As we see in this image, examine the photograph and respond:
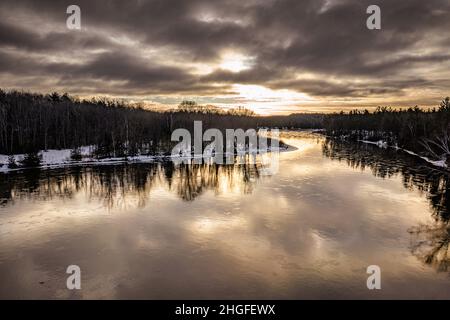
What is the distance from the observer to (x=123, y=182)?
3875cm

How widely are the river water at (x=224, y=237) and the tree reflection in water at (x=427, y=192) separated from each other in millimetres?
140

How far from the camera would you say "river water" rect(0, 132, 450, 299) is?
14.5 m

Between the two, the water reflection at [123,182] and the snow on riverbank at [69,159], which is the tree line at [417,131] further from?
the snow on riverbank at [69,159]

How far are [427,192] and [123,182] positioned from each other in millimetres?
34366

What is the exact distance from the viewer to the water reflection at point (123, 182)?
3209cm

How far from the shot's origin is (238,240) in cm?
2002

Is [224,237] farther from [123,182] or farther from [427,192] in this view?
[427,192]

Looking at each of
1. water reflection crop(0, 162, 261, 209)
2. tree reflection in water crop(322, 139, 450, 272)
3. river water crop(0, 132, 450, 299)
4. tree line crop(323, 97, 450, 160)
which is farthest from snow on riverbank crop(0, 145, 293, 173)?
tree line crop(323, 97, 450, 160)

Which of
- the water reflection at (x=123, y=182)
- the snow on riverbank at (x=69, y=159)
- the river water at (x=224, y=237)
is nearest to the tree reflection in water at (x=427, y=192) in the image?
the river water at (x=224, y=237)

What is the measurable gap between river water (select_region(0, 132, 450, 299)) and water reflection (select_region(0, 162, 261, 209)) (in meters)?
0.24

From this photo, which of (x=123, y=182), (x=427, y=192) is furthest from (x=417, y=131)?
→ (x=123, y=182)

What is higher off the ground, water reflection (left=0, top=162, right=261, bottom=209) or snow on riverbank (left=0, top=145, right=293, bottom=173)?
snow on riverbank (left=0, top=145, right=293, bottom=173)

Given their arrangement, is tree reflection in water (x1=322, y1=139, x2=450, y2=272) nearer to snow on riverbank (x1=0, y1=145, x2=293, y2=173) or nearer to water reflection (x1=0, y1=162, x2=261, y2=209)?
water reflection (x1=0, y1=162, x2=261, y2=209)
